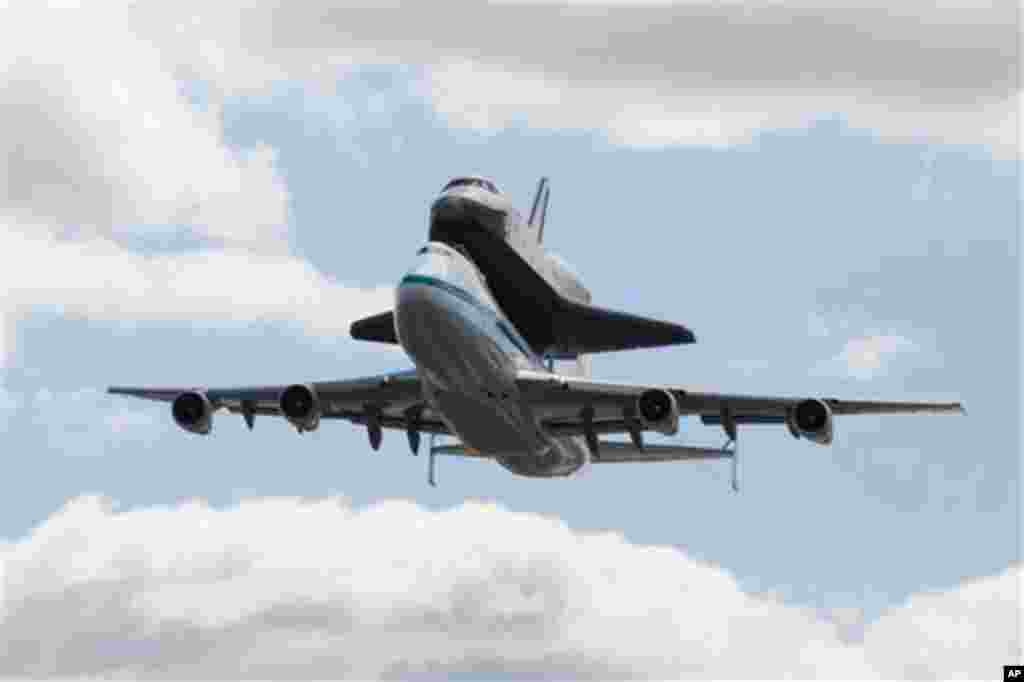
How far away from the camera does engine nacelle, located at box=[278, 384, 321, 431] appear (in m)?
82.7

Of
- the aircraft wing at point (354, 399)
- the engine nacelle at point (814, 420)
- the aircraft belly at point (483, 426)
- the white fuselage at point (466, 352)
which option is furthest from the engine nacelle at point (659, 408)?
the aircraft wing at point (354, 399)

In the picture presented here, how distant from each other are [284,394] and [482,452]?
23.9ft

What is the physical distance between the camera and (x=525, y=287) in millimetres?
85938

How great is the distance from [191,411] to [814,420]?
2147 centimetres

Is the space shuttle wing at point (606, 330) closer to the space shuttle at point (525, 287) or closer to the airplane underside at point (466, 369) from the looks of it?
the space shuttle at point (525, 287)

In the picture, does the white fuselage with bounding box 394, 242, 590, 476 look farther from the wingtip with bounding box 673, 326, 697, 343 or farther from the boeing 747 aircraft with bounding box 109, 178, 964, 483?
the wingtip with bounding box 673, 326, 697, 343

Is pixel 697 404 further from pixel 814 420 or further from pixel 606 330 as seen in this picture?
pixel 606 330

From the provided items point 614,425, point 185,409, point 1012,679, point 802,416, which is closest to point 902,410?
point 802,416

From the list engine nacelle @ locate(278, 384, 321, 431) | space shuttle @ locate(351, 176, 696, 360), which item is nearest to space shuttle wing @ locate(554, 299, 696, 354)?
space shuttle @ locate(351, 176, 696, 360)

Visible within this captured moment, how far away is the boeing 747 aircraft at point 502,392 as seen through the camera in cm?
7462

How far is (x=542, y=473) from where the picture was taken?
86.3 meters

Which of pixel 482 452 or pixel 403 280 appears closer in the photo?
pixel 403 280

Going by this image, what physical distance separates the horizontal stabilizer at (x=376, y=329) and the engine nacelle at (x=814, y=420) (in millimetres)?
17998

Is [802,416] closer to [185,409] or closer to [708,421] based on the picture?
[708,421]
